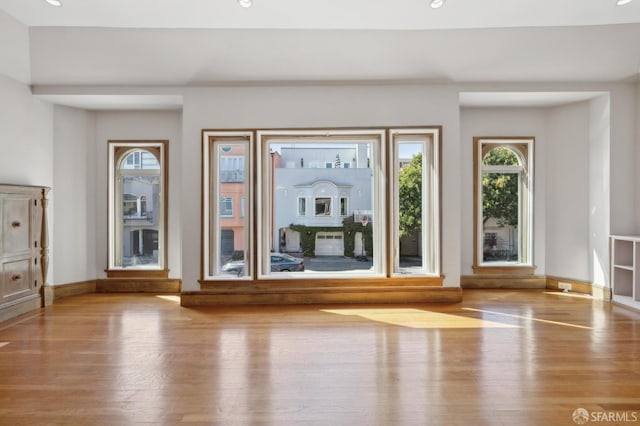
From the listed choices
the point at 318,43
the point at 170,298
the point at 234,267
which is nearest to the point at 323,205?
the point at 234,267

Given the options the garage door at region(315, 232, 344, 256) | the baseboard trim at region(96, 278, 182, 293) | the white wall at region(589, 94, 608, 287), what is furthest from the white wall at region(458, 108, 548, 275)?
the baseboard trim at region(96, 278, 182, 293)

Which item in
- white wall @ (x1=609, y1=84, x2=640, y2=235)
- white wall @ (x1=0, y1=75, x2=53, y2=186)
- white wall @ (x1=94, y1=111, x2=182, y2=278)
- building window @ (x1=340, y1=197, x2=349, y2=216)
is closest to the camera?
white wall @ (x1=0, y1=75, x2=53, y2=186)

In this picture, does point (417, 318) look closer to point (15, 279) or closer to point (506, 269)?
point (506, 269)

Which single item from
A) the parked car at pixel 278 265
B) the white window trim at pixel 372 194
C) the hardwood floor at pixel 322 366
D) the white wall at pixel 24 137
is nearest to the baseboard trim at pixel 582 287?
the hardwood floor at pixel 322 366

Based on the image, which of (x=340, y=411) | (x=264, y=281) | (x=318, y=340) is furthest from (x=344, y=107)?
(x=340, y=411)

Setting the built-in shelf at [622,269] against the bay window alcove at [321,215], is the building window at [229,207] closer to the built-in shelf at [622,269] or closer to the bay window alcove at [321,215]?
the bay window alcove at [321,215]

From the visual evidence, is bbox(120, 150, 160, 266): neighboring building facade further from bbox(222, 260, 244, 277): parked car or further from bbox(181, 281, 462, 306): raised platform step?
bbox(181, 281, 462, 306): raised platform step

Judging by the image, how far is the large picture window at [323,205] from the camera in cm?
495

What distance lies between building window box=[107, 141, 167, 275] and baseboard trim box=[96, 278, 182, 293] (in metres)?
0.18

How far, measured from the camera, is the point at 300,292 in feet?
16.0

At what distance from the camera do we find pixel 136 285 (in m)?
5.61

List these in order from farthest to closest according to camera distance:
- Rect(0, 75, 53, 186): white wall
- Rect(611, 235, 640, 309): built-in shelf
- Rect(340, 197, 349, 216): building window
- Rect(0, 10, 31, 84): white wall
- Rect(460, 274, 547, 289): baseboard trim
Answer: Rect(460, 274, 547, 289): baseboard trim, Rect(340, 197, 349, 216): building window, Rect(611, 235, 640, 309): built-in shelf, Rect(0, 75, 53, 186): white wall, Rect(0, 10, 31, 84): white wall

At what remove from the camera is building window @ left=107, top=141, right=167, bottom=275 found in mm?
5652

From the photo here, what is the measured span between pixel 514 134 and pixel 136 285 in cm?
602
